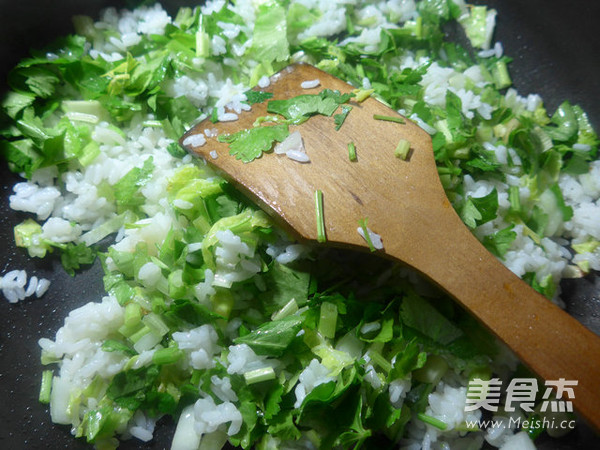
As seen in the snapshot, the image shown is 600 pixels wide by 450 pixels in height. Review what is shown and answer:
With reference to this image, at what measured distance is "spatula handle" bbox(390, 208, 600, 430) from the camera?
1.33m

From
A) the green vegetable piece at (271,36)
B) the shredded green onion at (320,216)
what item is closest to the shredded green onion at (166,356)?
the shredded green onion at (320,216)

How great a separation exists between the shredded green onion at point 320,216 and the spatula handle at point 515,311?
0.84ft

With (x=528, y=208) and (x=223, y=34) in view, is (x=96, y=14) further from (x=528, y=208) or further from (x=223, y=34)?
(x=528, y=208)

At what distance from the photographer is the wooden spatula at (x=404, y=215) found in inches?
53.7

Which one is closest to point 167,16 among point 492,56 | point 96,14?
point 96,14

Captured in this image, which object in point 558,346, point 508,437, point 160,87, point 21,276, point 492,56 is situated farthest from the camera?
point 492,56

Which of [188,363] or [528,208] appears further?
[528,208]

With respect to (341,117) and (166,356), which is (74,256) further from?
(341,117)

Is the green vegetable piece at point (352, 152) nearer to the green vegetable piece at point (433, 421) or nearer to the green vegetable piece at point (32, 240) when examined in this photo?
the green vegetable piece at point (433, 421)

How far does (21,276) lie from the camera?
174 cm

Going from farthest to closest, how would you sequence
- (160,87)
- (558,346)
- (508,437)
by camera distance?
(160,87) < (508,437) < (558,346)

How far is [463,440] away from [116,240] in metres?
1.37

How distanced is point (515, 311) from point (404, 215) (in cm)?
41

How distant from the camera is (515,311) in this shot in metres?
1.40
